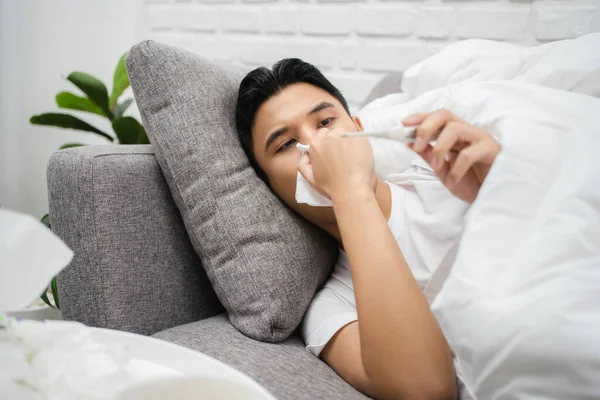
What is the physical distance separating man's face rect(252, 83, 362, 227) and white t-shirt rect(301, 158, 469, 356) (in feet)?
0.51

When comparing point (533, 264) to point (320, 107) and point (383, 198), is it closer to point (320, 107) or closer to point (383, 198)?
Answer: point (383, 198)

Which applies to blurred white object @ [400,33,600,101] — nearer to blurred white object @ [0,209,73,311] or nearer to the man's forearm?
the man's forearm

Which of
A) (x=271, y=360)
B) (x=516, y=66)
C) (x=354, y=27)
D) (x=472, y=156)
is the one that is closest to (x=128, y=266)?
(x=271, y=360)

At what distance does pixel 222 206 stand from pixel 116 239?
207 millimetres

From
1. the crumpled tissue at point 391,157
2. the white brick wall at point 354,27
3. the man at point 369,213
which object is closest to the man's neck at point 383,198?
the man at point 369,213

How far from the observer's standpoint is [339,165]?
87 cm

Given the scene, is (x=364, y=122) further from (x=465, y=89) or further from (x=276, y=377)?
(x=276, y=377)

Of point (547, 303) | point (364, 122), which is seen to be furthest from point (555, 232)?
point (364, 122)

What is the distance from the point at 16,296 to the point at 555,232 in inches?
24.6

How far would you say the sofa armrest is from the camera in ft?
2.76

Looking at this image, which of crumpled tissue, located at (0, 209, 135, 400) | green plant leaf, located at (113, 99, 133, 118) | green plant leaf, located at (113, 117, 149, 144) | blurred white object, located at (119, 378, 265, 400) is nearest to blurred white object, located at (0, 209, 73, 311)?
crumpled tissue, located at (0, 209, 135, 400)

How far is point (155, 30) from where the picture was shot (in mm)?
2074

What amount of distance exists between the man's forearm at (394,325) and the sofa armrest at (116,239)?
1.30 ft

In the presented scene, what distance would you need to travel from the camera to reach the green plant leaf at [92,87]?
157 cm
